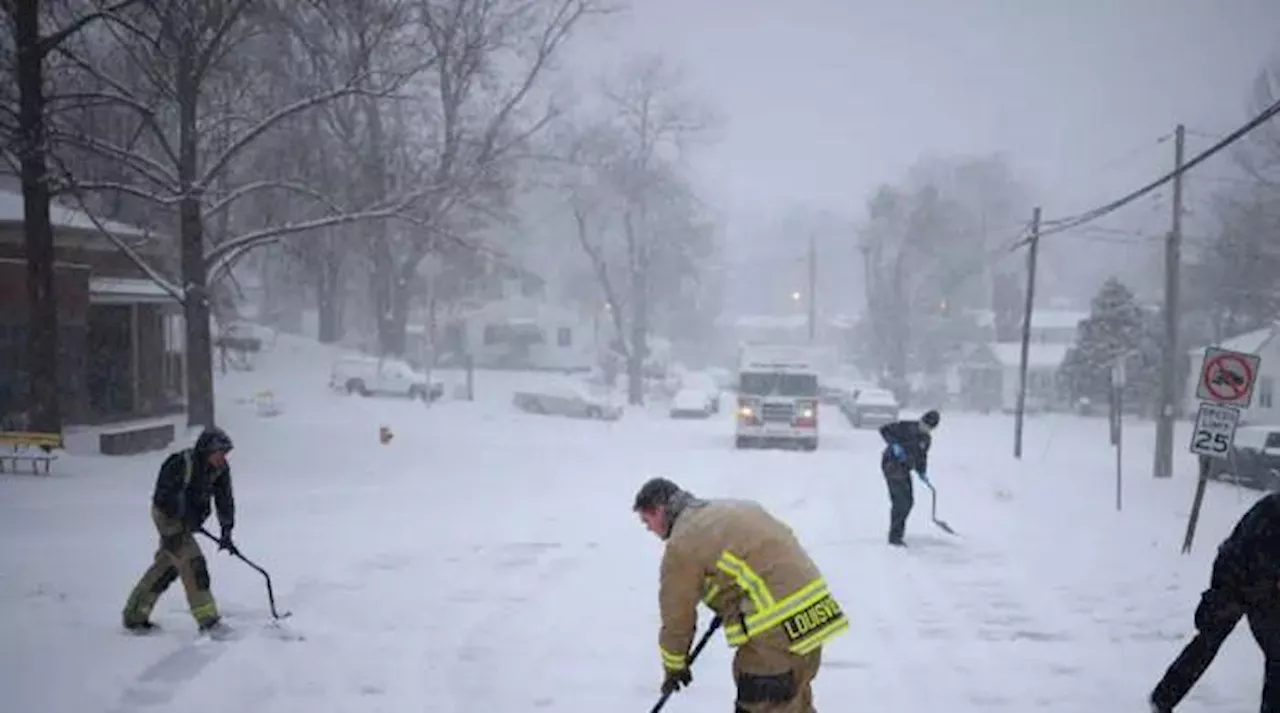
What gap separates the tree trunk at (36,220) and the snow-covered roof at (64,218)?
4.99m

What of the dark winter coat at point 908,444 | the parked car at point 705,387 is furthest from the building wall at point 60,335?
the parked car at point 705,387

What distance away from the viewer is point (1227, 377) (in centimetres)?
1234

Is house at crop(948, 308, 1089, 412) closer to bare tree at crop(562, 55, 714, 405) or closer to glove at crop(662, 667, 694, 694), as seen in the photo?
bare tree at crop(562, 55, 714, 405)

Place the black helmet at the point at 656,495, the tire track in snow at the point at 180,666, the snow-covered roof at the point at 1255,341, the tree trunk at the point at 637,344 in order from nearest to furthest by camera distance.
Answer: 1. the black helmet at the point at 656,495
2. the tire track in snow at the point at 180,666
3. the snow-covered roof at the point at 1255,341
4. the tree trunk at the point at 637,344

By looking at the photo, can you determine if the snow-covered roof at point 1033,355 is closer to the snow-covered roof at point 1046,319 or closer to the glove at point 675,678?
the snow-covered roof at point 1046,319

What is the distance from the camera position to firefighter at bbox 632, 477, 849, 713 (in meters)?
5.04

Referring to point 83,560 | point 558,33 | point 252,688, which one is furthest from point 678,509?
point 558,33

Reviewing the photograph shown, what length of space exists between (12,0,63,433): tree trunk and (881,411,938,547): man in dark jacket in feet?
47.3

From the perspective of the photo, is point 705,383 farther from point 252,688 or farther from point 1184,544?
point 252,688

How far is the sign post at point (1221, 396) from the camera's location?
40.2 ft

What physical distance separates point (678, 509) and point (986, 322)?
232 ft

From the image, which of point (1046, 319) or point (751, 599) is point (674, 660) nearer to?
point (751, 599)

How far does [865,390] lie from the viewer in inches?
1665

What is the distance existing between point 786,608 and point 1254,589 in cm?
288
